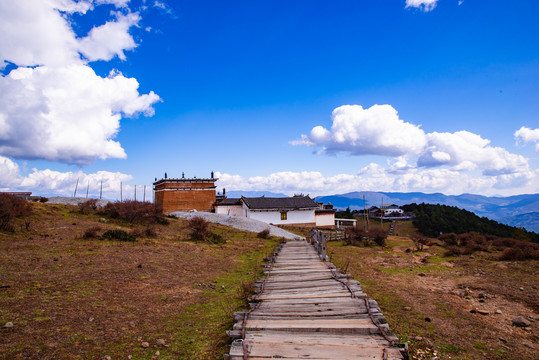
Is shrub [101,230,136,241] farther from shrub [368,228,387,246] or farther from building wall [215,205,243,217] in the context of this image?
building wall [215,205,243,217]

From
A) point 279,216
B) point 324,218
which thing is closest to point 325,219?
point 324,218

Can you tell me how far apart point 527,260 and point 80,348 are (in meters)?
21.5

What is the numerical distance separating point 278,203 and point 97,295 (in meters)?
37.8

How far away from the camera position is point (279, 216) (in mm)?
43750

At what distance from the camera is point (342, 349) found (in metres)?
4.60

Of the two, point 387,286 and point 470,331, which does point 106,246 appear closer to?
point 387,286

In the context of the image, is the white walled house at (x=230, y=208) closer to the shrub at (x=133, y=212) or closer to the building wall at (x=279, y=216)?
the building wall at (x=279, y=216)

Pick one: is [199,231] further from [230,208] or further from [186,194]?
[186,194]

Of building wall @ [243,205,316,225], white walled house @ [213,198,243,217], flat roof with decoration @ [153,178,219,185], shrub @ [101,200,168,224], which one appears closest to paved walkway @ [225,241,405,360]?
shrub @ [101,200,168,224]

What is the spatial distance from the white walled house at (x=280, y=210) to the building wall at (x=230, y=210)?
127 cm

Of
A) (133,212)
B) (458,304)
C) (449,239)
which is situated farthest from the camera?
(449,239)

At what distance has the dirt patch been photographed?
5.87 meters

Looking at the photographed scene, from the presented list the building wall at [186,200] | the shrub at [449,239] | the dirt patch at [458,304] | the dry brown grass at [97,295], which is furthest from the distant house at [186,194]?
the dirt patch at [458,304]

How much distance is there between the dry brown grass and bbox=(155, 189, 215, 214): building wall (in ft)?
101
